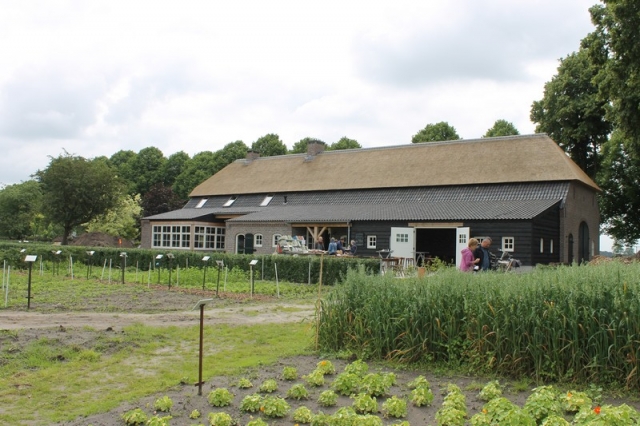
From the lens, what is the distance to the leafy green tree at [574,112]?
135 ft

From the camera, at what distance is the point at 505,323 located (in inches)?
285

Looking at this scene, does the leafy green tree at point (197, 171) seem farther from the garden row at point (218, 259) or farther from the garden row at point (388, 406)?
the garden row at point (388, 406)

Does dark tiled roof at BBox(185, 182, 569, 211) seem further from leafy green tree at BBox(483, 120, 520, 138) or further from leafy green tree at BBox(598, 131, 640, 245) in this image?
leafy green tree at BBox(483, 120, 520, 138)

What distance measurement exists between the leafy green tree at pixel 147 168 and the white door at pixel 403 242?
52958 millimetres

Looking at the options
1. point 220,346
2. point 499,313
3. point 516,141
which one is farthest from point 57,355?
point 516,141

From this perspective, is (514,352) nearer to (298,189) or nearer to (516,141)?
(516,141)

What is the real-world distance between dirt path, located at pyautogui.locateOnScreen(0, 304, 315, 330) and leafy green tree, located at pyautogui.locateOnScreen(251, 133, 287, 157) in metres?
56.0

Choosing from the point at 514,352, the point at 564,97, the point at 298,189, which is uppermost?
the point at 564,97

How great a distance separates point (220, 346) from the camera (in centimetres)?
971

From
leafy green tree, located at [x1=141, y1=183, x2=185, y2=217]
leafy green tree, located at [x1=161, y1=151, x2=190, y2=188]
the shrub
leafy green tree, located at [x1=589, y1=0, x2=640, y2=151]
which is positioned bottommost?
the shrub

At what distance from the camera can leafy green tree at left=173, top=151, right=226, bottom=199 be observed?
68.1 m

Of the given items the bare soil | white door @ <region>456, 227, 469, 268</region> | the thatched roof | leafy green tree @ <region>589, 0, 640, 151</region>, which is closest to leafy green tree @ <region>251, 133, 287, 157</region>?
the thatched roof

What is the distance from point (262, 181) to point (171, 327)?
3486 centimetres

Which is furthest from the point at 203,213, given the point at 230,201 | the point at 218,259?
the point at 218,259
